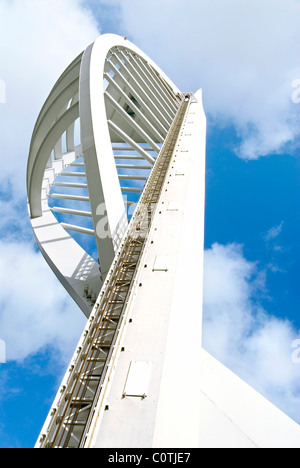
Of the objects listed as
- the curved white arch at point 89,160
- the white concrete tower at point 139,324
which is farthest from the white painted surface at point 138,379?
the curved white arch at point 89,160

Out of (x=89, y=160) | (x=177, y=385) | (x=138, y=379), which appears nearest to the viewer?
(x=138, y=379)

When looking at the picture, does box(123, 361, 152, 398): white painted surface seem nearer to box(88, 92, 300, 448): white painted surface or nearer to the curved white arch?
box(88, 92, 300, 448): white painted surface

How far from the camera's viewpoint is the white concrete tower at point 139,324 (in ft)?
11.9

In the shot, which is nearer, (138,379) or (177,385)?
(138,379)

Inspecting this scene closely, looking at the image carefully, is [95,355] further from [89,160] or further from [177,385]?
[89,160]

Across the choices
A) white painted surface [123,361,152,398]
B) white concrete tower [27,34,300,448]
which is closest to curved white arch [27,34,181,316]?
white concrete tower [27,34,300,448]

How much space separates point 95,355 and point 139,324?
845 mm

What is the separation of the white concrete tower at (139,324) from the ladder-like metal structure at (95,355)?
0.01 m

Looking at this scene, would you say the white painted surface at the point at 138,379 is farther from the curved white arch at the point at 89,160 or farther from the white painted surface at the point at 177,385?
the curved white arch at the point at 89,160

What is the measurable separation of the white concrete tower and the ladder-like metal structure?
0.01m

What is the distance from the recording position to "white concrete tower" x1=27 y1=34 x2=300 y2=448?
11.9ft

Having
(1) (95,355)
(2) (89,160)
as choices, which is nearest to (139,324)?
(1) (95,355)

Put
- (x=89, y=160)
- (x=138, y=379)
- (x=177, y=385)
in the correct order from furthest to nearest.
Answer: (x=89, y=160)
(x=177, y=385)
(x=138, y=379)

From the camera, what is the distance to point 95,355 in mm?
4344
